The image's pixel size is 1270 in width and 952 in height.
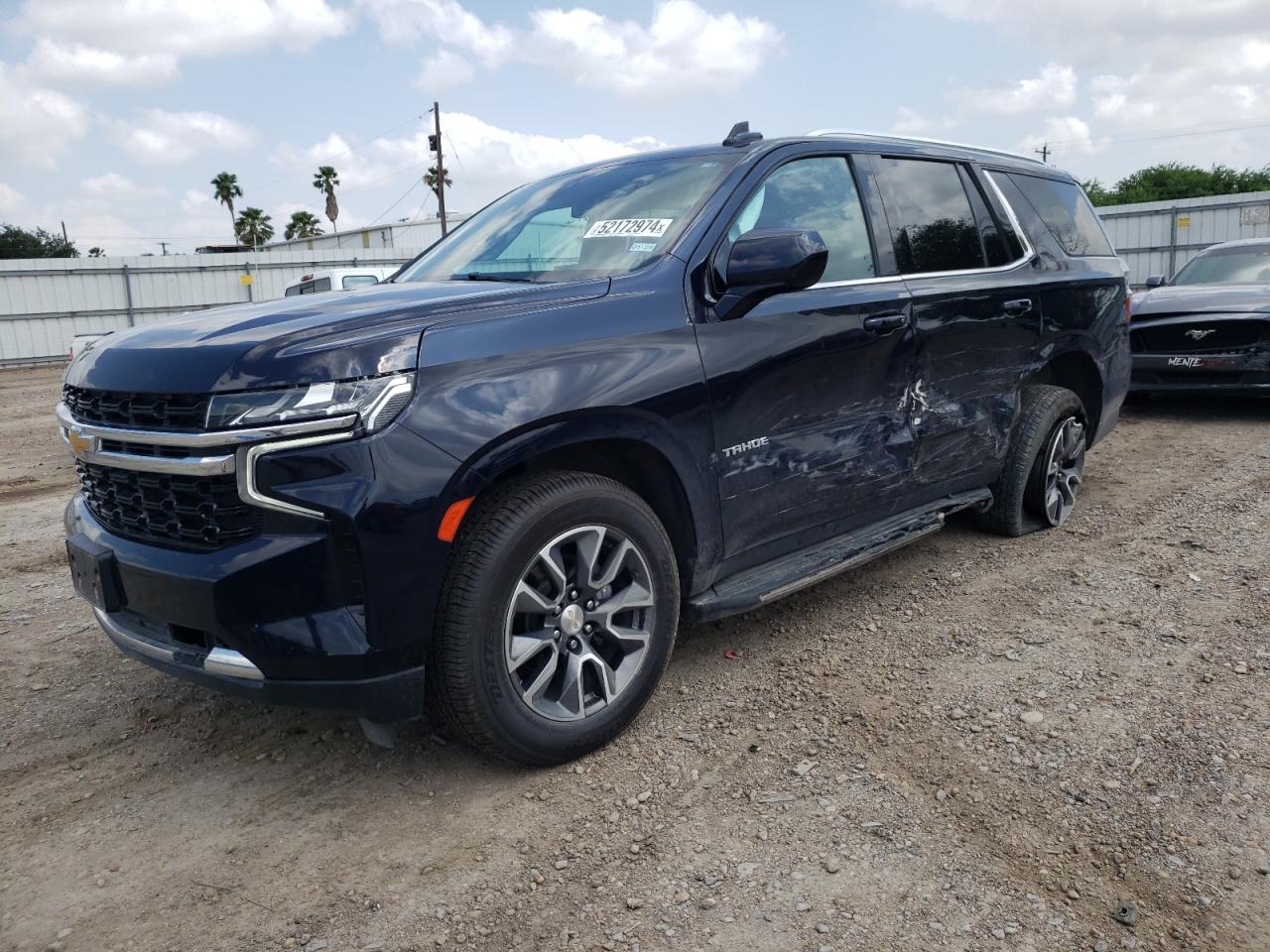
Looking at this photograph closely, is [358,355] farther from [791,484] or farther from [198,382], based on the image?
[791,484]

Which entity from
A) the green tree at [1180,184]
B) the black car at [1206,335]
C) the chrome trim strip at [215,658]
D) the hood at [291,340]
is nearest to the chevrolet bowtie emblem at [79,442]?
the hood at [291,340]

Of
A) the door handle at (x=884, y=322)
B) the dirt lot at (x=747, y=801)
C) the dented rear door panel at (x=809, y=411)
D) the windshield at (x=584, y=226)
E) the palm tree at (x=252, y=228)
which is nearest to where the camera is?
the dirt lot at (x=747, y=801)

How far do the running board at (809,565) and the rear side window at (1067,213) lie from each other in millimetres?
1719

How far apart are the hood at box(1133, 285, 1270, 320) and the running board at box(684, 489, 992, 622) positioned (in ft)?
16.9

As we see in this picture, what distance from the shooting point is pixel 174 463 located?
2.50 meters

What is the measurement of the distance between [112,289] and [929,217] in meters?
23.7

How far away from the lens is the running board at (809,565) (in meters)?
3.32

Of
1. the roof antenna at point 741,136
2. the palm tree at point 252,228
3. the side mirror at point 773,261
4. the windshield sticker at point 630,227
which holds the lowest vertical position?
the side mirror at point 773,261

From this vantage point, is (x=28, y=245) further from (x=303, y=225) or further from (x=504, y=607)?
(x=504, y=607)

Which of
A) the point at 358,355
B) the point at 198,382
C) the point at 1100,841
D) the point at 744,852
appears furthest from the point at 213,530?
the point at 1100,841

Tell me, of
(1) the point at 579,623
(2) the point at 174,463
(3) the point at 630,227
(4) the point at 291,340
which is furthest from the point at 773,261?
(2) the point at 174,463

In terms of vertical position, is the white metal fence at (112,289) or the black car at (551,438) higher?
the white metal fence at (112,289)

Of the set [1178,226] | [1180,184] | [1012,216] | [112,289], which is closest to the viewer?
[1012,216]

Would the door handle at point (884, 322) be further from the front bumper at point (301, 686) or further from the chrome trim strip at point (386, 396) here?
the front bumper at point (301, 686)
